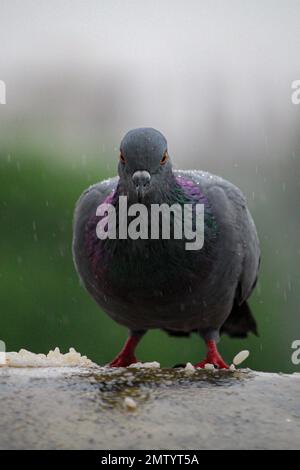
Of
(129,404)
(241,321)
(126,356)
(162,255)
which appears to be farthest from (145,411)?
(241,321)

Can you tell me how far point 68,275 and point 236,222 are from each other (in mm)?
6241

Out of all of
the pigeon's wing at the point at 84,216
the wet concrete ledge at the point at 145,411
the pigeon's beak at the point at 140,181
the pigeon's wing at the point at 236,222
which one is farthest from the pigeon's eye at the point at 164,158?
the wet concrete ledge at the point at 145,411

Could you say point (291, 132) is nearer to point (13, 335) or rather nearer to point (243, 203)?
point (13, 335)

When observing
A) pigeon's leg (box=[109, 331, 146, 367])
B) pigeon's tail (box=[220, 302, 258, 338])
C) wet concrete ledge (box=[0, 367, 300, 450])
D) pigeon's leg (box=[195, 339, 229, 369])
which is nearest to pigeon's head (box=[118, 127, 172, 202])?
wet concrete ledge (box=[0, 367, 300, 450])

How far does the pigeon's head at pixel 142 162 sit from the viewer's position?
5.05m

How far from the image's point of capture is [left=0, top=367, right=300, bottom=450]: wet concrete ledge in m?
3.41

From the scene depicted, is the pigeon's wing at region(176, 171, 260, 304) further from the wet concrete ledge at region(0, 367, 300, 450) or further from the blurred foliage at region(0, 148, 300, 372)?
the blurred foliage at region(0, 148, 300, 372)

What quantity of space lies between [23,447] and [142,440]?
0.51 meters

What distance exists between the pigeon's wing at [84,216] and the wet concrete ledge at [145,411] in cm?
169

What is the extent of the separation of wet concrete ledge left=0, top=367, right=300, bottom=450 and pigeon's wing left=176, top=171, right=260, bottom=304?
5.73ft

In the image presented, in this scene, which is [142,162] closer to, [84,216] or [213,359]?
[84,216]

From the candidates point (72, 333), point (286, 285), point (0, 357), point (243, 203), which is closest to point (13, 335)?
point (72, 333)

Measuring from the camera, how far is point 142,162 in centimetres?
507

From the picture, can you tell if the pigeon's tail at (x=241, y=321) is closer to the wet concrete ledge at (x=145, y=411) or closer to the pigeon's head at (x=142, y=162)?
the pigeon's head at (x=142, y=162)
